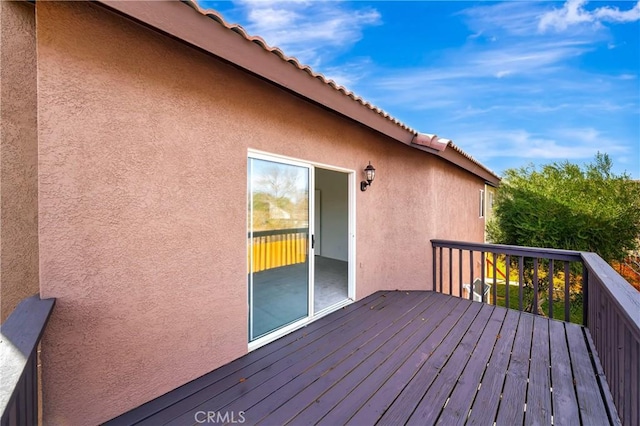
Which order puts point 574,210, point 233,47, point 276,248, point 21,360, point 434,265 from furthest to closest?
point 574,210 < point 434,265 < point 276,248 < point 233,47 < point 21,360

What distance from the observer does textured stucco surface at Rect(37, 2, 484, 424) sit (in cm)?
196

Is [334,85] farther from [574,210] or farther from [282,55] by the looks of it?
[574,210]

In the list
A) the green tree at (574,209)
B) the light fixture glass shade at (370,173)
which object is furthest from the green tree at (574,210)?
the light fixture glass shade at (370,173)

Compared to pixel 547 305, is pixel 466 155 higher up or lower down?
higher up

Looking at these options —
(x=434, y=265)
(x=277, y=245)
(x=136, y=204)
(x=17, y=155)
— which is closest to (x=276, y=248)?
(x=277, y=245)

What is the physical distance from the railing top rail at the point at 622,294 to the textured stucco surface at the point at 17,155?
4438mm

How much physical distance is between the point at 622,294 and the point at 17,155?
16.5 feet

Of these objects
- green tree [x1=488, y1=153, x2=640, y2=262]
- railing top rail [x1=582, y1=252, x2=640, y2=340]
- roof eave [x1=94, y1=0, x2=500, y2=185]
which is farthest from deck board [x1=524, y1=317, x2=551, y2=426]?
green tree [x1=488, y1=153, x2=640, y2=262]

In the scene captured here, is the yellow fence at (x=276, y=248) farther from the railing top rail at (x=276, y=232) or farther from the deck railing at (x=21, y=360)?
the deck railing at (x=21, y=360)

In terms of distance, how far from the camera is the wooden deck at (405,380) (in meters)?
2.24

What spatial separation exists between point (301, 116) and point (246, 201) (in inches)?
61.8

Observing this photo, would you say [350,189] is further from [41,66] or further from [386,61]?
[386,61]

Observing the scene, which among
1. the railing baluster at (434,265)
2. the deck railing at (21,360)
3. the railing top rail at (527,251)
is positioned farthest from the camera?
the railing baluster at (434,265)

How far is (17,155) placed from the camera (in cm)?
212
